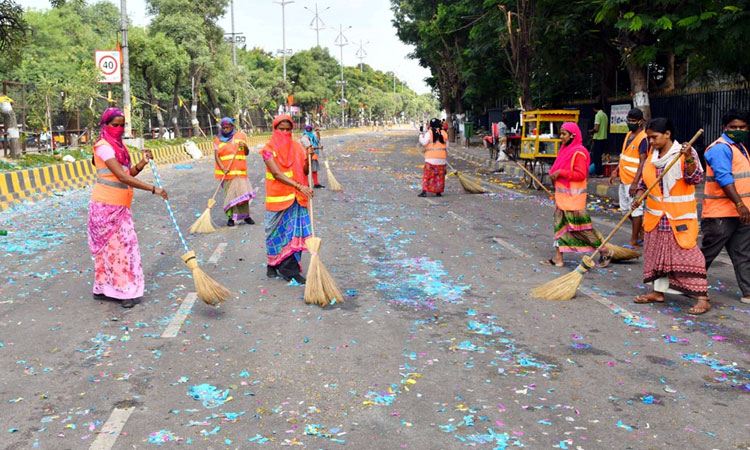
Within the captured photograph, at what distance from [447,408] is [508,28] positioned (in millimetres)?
21114

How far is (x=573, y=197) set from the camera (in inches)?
326

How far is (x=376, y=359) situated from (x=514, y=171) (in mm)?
18167

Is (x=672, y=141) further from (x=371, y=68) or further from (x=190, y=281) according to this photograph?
(x=371, y=68)

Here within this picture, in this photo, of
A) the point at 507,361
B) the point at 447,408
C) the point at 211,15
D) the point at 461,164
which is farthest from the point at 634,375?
the point at 211,15

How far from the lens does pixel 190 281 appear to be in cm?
771

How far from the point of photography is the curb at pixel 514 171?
52.6 feet

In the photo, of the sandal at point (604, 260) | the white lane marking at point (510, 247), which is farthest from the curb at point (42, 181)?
the sandal at point (604, 260)

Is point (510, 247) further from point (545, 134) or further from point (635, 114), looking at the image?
point (545, 134)

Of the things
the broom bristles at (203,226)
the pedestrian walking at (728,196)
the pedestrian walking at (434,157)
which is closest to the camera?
the pedestrian walking at (728,196)

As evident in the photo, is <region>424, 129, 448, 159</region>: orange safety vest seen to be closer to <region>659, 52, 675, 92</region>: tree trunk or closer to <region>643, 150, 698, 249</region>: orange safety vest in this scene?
<region>643, 150, 698, 249</region>: orange safety vest

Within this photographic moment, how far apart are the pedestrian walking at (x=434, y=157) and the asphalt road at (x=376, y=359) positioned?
19.8ft

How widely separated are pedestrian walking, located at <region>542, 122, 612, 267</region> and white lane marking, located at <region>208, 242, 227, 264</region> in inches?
165

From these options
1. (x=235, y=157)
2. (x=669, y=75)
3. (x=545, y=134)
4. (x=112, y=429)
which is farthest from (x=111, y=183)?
(x=669, y=75)

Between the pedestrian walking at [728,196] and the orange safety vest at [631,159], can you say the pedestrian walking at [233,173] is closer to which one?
the orange safety vest at [631,159]
